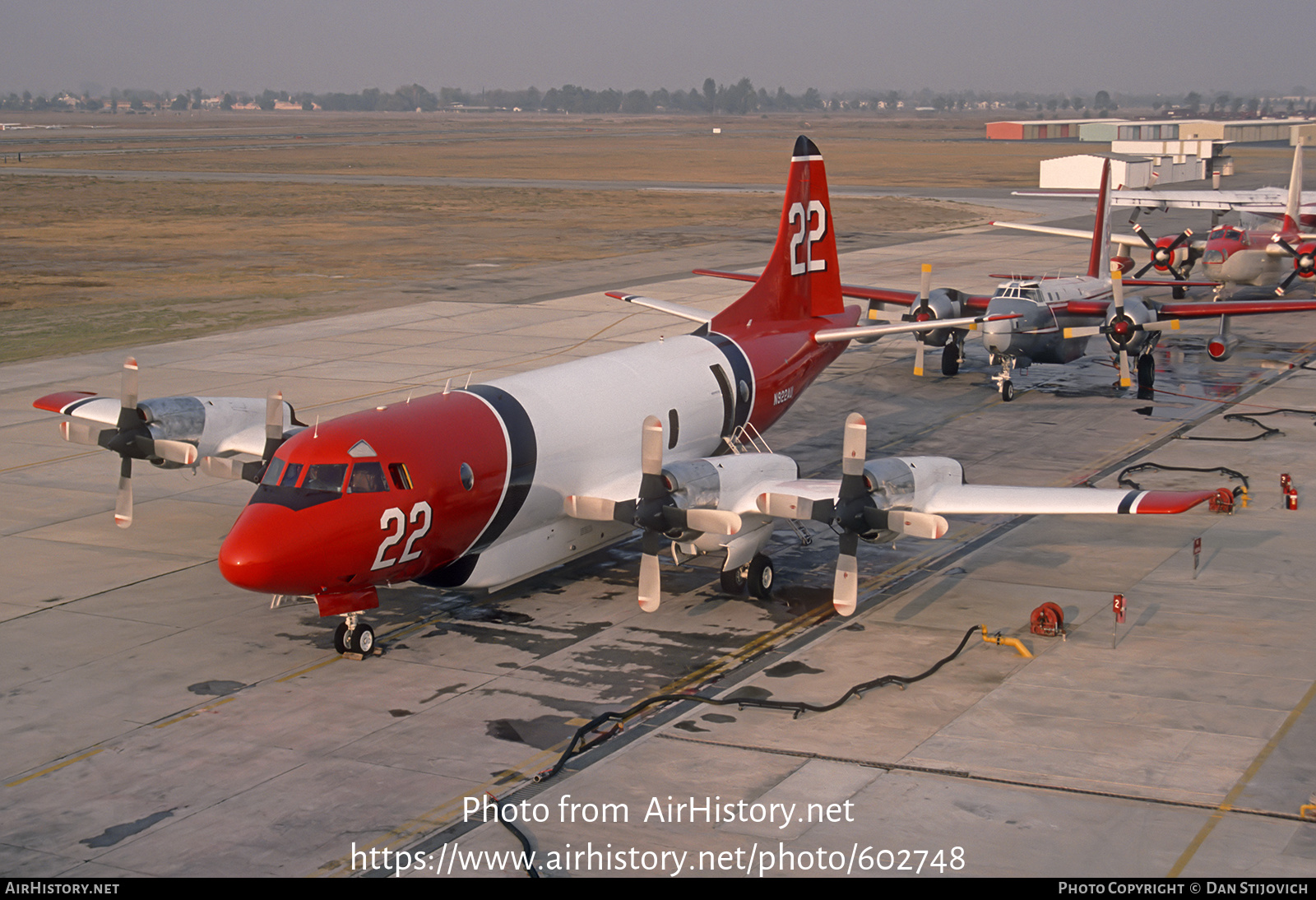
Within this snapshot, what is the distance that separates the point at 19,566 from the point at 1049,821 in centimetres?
1862

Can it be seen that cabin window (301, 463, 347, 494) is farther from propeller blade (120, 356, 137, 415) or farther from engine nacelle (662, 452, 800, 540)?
propeller blade (120, 356, 137, 415)

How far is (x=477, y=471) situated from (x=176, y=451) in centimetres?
638

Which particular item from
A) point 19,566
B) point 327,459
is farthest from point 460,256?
point 327,459

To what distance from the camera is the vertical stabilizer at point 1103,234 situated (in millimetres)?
41719

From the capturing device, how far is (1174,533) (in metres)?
25.9

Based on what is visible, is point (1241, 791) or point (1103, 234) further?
point (1103, 234)

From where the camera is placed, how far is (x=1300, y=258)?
178 ft

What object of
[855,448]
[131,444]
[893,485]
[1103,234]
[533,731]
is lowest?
[533,731]

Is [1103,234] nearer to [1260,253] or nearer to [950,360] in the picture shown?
[950,360]

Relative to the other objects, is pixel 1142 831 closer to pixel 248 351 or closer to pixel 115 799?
pixel 115 799

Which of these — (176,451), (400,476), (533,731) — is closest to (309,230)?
(176,451)

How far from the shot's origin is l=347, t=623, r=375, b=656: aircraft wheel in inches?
783

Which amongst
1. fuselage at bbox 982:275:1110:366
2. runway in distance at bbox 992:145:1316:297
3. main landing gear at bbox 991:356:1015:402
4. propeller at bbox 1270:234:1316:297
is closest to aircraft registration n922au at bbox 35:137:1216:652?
fuselage at bbox 982:275:1110:366

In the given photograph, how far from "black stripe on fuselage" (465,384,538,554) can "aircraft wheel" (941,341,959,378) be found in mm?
23428
